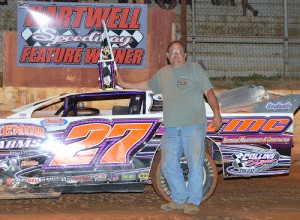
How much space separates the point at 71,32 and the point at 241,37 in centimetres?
385

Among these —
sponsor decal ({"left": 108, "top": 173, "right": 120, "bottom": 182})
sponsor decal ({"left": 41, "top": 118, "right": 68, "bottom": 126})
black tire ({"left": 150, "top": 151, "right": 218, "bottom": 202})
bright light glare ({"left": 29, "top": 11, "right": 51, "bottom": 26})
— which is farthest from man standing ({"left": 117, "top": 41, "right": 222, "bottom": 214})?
bright light glare ({"left": 29, "top": 11, "right": 51, "bottom": 26})

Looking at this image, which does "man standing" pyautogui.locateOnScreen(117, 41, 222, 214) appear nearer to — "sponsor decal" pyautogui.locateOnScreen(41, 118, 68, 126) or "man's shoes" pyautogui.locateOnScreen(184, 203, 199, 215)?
"man's shoes" pyautogui.locateOnScreen(184, 203, 199, 215)

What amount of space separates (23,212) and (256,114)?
3247 mm

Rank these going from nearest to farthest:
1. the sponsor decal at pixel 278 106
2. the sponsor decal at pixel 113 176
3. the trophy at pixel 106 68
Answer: the sponsor decal at pixel 113 176
the sponsor decal at pixel 278 106
the trophy at pixel 106 68

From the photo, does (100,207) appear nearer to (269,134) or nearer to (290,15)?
(269,134)

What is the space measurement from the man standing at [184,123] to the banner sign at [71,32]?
4850mm

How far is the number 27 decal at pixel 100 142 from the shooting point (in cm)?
812

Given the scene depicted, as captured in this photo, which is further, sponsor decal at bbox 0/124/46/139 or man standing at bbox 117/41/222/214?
sponsor decal at bbox 0/124/46/139

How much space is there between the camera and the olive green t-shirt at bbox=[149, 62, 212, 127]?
25.6ft

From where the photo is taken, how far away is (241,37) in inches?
555

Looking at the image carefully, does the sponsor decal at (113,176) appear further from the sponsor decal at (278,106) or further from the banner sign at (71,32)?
the banner sign at (71,32)

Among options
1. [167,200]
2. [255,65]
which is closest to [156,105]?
[167,200]

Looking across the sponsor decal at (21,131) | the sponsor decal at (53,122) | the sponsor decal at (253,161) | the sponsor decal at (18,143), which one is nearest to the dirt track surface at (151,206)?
the sponsor decal at (253,161)

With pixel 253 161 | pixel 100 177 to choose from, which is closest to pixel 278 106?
pixel 253 161
